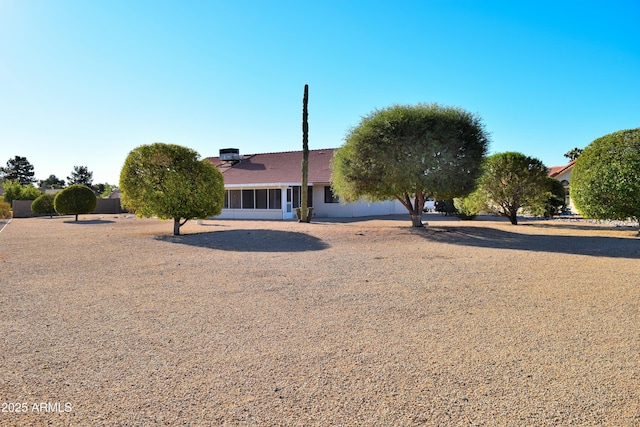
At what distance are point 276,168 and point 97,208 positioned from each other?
2169 centimetres

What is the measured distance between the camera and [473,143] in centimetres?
1683

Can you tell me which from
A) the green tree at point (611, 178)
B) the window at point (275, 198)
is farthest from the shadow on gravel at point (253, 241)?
the window at point (275, 198)

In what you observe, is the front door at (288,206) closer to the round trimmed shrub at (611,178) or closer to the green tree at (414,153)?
the green tree at (414,153)

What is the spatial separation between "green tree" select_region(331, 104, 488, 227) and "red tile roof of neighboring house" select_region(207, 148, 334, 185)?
11.5m

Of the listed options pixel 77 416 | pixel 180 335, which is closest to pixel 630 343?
pixel 180 335

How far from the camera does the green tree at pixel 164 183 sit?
16453mm

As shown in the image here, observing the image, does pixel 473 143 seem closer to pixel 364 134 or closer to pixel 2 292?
pixel 364 134

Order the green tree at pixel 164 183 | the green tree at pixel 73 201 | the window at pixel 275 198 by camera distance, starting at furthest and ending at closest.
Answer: the green tree at pixel 73 201 < the window at pixel 275 198 < the green tree at pixel 164 183

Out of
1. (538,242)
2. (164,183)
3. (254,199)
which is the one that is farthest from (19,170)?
(538,242)

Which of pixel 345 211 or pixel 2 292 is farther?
pixel 345 211

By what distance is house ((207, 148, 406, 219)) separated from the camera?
1128 inches

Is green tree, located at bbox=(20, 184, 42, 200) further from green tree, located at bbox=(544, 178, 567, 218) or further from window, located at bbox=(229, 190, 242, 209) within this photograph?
green tree, located at bbox=(544, 178, 567, 218)

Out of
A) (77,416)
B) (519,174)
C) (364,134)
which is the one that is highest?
(364,134)

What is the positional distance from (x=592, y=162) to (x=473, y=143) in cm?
417
